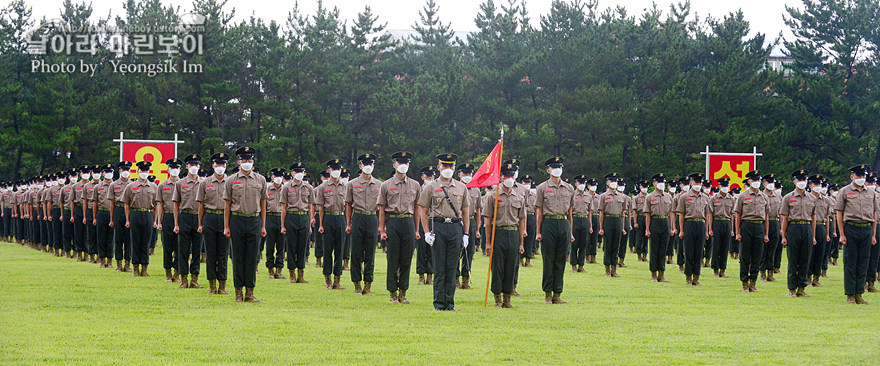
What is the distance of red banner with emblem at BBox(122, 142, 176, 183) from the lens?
3225 cm

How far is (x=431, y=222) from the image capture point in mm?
16188

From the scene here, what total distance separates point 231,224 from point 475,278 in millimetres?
6345

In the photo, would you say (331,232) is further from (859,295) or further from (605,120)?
(605,120)

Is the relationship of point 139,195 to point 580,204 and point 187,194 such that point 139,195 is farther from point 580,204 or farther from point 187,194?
point 580,204

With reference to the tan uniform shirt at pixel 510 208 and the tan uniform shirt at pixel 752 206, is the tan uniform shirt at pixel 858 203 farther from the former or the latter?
the tan uniform shirt at pixel 510 208

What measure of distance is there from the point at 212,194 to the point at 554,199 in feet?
15.3

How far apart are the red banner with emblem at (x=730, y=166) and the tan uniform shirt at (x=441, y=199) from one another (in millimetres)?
22925

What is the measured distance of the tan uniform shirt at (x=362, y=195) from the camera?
13.6 meters

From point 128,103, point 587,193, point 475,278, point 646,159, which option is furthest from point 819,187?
point 128,103

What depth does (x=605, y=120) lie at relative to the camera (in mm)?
43438

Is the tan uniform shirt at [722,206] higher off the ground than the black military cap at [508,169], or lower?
lower

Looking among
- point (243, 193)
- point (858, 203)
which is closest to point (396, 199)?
point (243, 193)

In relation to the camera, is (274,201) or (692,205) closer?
(274,201)

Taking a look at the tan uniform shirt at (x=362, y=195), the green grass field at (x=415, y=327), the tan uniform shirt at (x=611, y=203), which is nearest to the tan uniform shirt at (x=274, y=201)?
the green grass field at (x=415, y=327)
